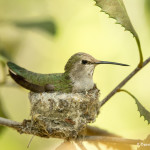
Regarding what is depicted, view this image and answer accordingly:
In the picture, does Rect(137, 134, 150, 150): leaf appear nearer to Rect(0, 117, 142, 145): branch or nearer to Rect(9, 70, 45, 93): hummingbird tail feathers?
Rect(0, 117, 142, 145): branch

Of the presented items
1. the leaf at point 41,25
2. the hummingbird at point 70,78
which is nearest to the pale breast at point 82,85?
the hummingbird at point 70,78

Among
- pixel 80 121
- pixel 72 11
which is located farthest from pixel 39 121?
pixel 72 11

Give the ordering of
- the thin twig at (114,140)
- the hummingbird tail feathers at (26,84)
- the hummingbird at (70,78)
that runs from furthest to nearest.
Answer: the hummingbird at (70,78) < the hummingbird tail feathers at (26,84) < the thin twig at (114,140)

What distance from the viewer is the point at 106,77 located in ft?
16.0

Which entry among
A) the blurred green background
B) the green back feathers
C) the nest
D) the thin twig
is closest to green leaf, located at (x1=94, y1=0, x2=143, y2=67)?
the thin twig

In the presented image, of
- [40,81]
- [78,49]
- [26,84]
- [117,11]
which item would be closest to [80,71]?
[40,81]

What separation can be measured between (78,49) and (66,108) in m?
2.22

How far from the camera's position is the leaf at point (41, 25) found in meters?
3.64

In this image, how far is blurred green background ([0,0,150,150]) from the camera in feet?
14.3

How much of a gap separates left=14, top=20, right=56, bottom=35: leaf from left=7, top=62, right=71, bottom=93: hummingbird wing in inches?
18.0

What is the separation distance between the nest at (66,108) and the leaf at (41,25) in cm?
66

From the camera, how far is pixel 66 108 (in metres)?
3.36

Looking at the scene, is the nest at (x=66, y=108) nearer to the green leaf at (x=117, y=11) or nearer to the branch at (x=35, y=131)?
the branch at (x=35, y=131)

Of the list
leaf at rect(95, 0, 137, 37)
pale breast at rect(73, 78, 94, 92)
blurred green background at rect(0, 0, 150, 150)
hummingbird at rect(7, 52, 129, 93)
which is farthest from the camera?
blurred green background at rect(0, 0, 150, 150)
